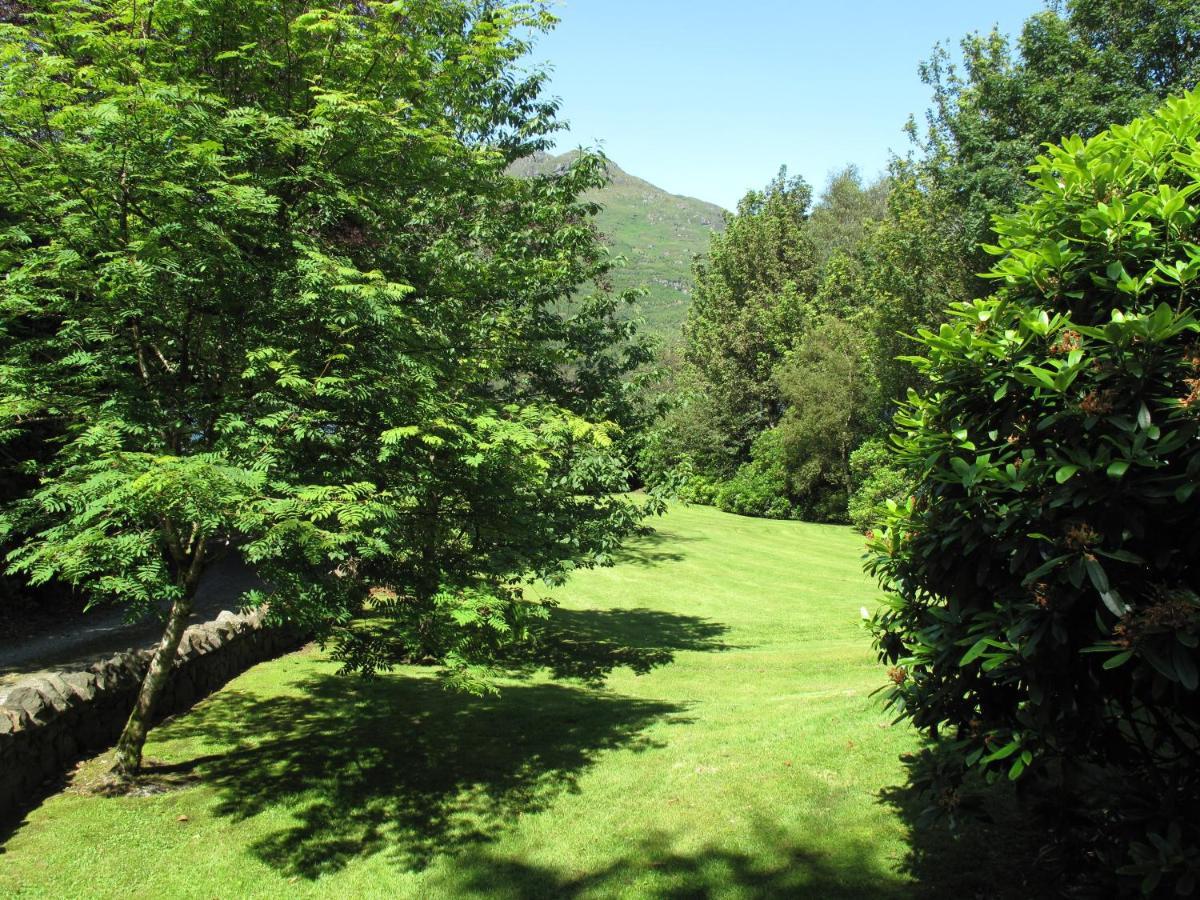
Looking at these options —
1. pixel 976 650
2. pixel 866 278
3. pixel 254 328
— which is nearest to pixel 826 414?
pixel 866 278

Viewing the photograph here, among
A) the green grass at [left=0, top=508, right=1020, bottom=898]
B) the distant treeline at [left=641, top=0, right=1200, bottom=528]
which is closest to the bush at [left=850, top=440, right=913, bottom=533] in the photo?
the distant treeline at [left=641, top=0, right=1200, bottom=528]

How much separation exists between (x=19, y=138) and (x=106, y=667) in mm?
5413

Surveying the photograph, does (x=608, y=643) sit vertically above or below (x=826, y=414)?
below

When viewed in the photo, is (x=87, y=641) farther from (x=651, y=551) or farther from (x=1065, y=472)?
(x=651, y=551)

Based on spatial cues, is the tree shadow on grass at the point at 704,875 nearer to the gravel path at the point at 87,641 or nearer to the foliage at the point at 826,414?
the gravel path at the point at 87,641

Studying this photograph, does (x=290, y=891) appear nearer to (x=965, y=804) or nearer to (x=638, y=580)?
(x=965, y=804)

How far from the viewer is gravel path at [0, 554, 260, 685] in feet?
35.4

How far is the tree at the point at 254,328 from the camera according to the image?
17.6ft

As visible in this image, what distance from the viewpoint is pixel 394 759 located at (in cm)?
821

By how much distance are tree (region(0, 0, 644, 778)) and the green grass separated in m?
1.36

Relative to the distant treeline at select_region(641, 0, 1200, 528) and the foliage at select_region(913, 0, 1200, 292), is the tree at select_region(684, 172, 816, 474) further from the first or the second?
the foliage at select_region(913, 0, 1200, 292)

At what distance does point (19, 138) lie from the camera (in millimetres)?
5746

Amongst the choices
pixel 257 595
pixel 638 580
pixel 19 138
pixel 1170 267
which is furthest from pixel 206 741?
pixel 638 580

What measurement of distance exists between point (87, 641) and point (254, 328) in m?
9.33
